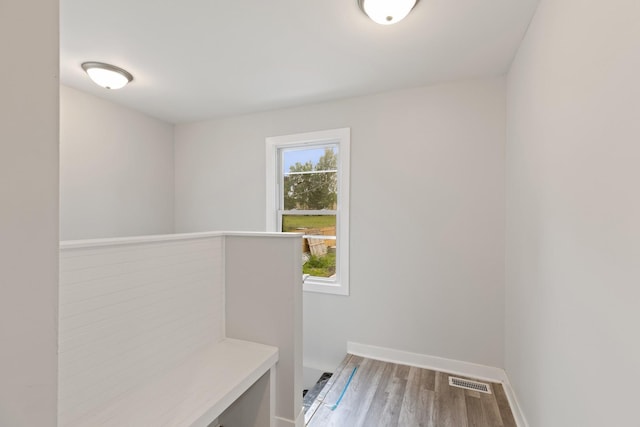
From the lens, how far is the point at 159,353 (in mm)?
1465

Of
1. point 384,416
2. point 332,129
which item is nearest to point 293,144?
point 332,129

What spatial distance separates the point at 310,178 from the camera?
3109 mm

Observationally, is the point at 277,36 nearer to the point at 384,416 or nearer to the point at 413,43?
the point at 413,43

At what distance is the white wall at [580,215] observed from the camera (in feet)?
2.76

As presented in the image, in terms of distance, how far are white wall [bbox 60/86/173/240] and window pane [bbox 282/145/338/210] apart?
1614mm

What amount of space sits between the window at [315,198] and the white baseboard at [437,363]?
560 millimetres

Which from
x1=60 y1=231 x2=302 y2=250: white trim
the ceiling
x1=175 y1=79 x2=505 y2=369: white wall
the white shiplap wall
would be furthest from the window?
the white shiplap wall

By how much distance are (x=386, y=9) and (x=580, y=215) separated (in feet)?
4.43

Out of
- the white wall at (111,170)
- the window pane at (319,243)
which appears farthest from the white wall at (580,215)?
the white wall at (111,170)

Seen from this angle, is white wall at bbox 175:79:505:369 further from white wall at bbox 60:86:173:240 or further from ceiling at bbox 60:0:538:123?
white wall at bbox 60:86:173:240

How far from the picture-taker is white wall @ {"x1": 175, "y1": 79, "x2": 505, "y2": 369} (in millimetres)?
2336

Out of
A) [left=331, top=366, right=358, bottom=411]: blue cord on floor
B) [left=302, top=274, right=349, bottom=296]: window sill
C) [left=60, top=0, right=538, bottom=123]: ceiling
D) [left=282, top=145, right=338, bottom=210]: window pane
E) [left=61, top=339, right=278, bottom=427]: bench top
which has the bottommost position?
[left=331, top=366, right=358, bottom=411]: blue cord on floor

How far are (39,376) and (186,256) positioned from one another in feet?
3.72

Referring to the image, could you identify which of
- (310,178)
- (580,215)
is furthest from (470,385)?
(310,178)
